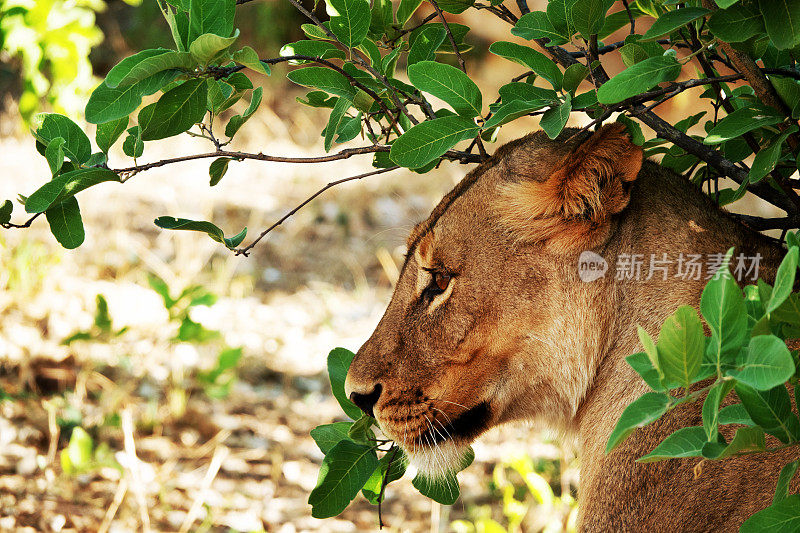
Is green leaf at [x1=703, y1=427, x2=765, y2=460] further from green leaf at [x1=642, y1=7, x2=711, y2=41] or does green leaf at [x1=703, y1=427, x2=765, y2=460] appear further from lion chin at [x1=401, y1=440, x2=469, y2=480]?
lion chin at [x1=401, y1=440, x2=469, y2=480]

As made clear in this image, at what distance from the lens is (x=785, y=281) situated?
38.6 inches

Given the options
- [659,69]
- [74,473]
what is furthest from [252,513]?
[659,69]

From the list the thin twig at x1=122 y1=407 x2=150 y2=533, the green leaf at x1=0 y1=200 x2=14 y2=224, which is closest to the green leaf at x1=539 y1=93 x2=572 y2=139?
the green leaf at x1=0 y1=200 x2=14 y2=224

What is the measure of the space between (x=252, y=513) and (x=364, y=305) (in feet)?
5.96

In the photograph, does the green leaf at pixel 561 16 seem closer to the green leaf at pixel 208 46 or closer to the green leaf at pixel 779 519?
the green leaf at pixel 208 46

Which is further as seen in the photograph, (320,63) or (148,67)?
(320,63)

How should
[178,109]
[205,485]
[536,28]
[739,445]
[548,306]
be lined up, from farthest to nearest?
[205,485]
[548,306]
[536,28]
[178,109]
[739,445]

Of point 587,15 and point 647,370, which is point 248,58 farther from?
point 647,370

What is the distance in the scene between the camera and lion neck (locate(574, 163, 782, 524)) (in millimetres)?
1721

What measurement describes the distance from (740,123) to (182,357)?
9.34 feet

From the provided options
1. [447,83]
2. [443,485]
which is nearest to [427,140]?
[447,83]

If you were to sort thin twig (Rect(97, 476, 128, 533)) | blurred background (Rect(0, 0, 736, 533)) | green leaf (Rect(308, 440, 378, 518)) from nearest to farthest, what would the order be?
green leaf (Rect(308, 440, 378, 518)) < thin twig (Rect(97, 476, 128, 533)) < blurred background (Rect(0, 0, 736, 533))

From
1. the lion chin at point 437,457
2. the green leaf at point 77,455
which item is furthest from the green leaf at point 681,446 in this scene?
the green leaf at point 77,455

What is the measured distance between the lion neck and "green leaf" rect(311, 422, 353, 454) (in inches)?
21.1
